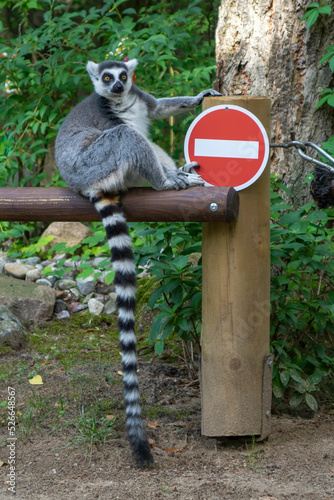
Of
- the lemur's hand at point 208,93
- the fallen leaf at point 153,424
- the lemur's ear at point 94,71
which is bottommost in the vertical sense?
the fallen leaf at point 153,424

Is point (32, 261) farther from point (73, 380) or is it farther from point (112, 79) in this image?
point (112, 79)

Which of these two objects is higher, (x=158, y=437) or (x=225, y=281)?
(x=225, y=281)

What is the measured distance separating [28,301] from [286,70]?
8.44ft

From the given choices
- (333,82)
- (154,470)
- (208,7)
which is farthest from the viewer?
(208,7)

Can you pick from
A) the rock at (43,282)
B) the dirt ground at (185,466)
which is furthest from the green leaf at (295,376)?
the rock at (43,282)

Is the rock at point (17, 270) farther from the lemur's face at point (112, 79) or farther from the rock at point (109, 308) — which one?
the lemur's face at point (112, 79)

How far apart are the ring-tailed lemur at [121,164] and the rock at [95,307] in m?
1.79

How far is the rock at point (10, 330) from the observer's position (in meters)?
3.79

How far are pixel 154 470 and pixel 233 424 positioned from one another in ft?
1.34

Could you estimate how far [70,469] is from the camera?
2.43m

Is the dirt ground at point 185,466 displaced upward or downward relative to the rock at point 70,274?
upward

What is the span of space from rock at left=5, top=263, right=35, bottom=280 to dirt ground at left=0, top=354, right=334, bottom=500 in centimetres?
235

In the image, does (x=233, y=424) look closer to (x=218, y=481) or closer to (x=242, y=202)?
(x=218, y=481)

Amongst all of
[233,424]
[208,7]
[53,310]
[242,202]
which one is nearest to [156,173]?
[242,202]
